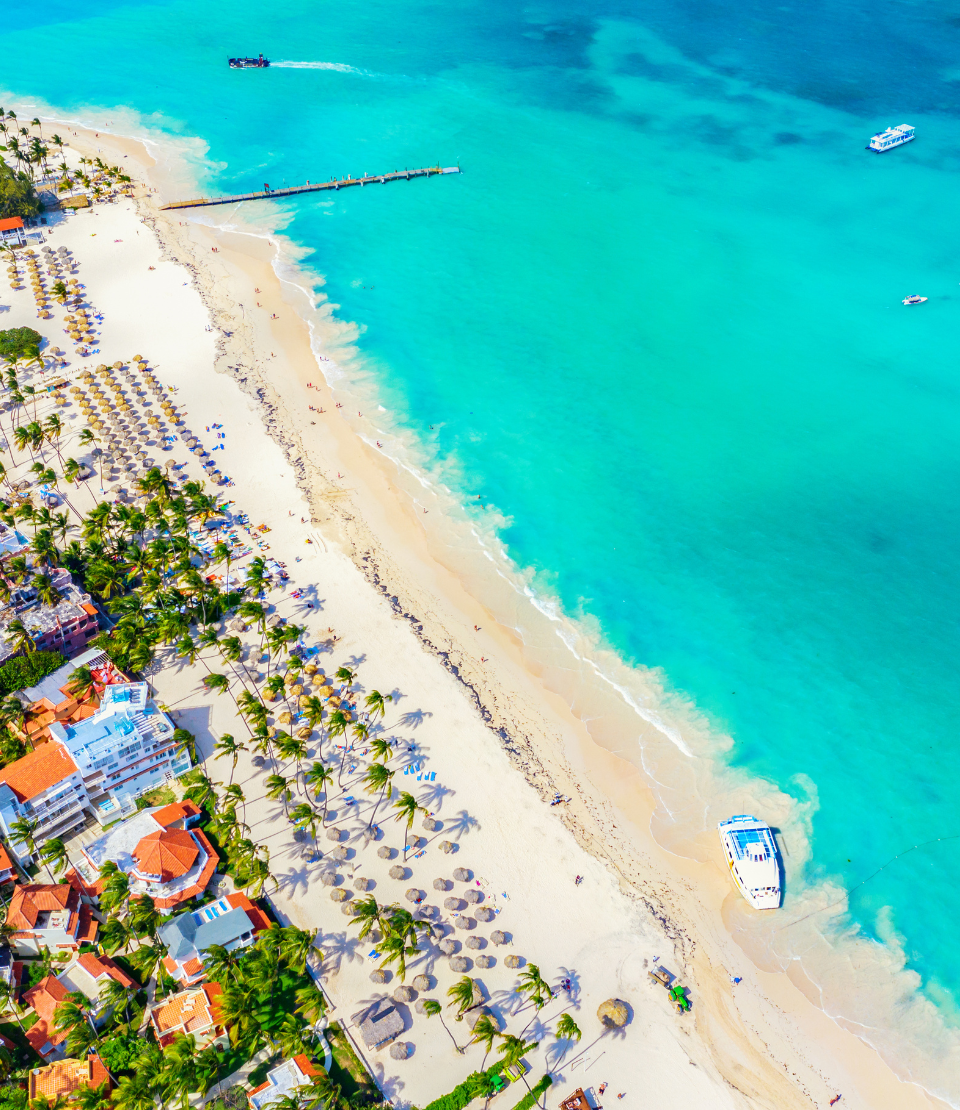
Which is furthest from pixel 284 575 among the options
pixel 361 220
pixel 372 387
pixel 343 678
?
pixel 361 220

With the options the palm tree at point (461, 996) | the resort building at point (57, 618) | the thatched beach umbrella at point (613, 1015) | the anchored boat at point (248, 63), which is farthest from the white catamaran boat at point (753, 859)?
the anchored boat at point (248, 63)

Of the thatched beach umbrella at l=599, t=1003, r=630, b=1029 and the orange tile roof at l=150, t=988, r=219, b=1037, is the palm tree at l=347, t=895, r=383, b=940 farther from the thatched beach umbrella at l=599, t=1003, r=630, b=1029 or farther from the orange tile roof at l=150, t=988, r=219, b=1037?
the thatched beach umbrella at l=599, t=1003, r=630, b=1029

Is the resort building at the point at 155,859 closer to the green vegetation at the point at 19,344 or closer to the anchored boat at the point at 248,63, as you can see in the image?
the green vegetation at the point at 19,344

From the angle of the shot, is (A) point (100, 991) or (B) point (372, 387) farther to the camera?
(B) point (372, 387)

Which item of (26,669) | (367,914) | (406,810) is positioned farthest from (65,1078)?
(26,669)

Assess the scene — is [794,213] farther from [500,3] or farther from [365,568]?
[500,3]

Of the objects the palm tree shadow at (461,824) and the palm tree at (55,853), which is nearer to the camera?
the palm tree at (55,853)

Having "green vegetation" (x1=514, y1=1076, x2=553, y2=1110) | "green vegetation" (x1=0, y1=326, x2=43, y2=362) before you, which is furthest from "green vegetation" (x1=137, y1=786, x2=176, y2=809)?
"green vegetation" (x1=0, y1=326, x2=43, y2=362)
